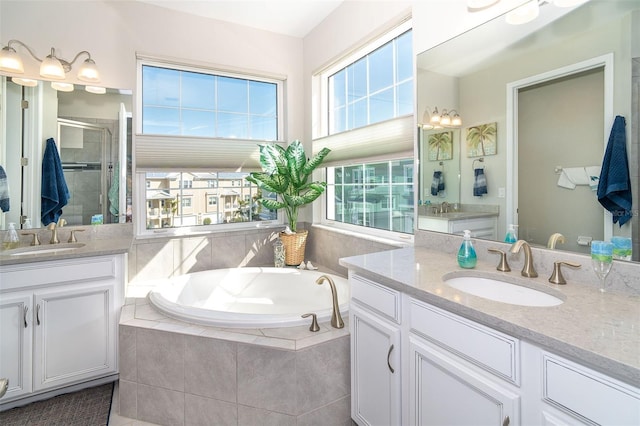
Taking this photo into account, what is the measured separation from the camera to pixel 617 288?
1179 mm

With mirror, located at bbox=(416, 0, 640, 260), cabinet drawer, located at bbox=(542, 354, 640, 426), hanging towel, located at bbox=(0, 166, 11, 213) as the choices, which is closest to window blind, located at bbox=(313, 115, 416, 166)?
mirror, located at bbox=(416, 0, 640, 260)

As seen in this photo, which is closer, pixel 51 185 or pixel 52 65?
pixel 52 65

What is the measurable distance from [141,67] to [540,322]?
3281 millimetres

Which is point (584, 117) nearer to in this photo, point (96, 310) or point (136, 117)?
point (96, 310)

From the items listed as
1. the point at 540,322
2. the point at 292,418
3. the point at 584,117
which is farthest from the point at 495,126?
the point at 292,418

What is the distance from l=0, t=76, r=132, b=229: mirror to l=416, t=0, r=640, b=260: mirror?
2.36 m

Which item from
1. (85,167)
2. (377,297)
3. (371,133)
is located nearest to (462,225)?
(377,297)

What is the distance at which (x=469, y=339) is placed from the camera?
1080 mm

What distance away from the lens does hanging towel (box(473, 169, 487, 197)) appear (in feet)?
5.63

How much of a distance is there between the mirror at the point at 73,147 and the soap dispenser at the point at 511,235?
107 inches

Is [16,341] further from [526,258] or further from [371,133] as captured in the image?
[526,258]

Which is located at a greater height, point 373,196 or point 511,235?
point 373,196

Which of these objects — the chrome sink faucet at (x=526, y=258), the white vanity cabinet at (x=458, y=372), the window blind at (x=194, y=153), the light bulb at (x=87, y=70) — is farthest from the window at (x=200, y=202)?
the chrome sink faucet at (x=526, y=258)

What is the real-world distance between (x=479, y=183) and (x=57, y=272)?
251 centimetres
